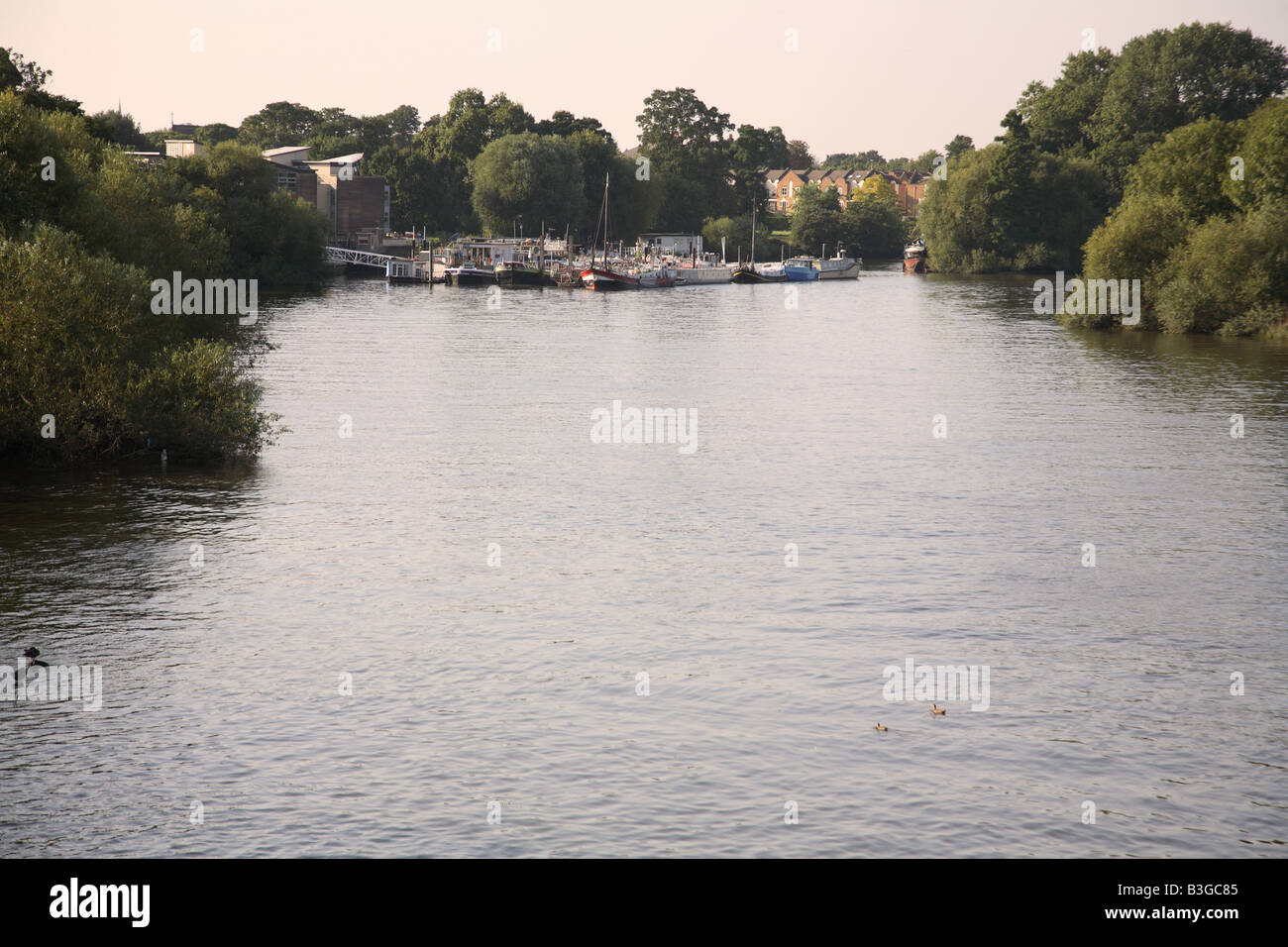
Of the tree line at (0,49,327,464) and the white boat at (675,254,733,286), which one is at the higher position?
the white boat at (675,254,733,286)

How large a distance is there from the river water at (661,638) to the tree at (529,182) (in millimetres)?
126968

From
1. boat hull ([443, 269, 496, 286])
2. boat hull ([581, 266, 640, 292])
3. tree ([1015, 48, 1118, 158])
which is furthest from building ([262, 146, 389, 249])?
tree ([1015, 48, 1118, 158])

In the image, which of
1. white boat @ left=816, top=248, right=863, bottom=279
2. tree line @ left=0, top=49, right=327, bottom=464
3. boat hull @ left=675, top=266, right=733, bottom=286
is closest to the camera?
tree line @ left=0, top=49, right=327, bottom=464

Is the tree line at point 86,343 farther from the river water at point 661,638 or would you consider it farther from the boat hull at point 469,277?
the boat hull at point 469,277

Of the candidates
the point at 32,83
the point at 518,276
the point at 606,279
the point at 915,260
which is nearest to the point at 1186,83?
the point at 915,260

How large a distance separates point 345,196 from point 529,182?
2606 centimetres

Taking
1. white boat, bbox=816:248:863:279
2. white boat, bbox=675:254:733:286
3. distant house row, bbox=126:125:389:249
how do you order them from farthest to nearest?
white boat, bbox=816:248:863:279, white boat, bbox=675:254:733:286, distant house row, bbox=126:125:389:249

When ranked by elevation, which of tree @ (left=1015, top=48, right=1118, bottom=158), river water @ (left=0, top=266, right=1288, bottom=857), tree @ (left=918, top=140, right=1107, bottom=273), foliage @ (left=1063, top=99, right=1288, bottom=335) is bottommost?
river water @ (left=0, top=266, right=1288, bottom=857)

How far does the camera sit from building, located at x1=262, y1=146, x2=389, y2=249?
17660 centimetres

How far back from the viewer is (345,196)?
17888 cm

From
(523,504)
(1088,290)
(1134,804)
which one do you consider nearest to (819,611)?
(1134,804)

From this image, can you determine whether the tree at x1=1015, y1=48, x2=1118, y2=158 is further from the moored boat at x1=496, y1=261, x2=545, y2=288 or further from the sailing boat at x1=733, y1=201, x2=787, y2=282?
the moored boat at x1=496, y1=261, x2=545, y2=288

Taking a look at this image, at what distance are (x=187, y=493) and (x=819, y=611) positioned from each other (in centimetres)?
2127

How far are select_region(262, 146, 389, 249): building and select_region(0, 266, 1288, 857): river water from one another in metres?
125
